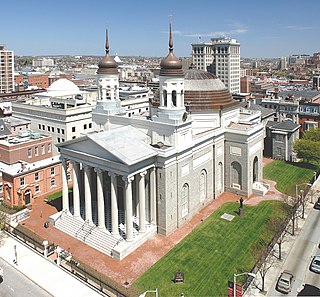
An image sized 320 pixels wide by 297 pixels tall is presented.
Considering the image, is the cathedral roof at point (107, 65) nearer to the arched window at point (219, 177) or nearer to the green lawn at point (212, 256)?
the arched window at point (219, 177)

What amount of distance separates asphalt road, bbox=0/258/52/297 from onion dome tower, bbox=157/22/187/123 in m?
23.4

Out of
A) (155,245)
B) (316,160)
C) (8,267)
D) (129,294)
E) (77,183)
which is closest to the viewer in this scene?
(129,294)

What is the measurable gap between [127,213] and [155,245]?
5.47 meters

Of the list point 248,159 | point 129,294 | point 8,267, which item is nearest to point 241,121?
point 248,159

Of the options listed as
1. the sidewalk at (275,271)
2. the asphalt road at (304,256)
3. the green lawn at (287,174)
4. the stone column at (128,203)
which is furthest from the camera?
the green lawn at (287,174)

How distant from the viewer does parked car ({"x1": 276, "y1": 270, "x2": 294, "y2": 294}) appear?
33625 mm

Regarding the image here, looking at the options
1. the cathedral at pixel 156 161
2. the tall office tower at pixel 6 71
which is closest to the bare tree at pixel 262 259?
the cathedral at pixel 156 161

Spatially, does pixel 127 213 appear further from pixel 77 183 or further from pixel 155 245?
pixel 77 183

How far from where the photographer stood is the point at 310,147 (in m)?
69.8

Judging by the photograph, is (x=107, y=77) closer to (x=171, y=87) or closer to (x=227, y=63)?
(x=171, y=87)

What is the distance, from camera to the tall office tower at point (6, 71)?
17088 cm

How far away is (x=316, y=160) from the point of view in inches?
2803

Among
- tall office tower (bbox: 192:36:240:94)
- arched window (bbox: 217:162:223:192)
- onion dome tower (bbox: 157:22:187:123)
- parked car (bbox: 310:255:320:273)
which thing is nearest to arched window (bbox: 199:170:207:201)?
arched window (bbox: 217:162:223:192)

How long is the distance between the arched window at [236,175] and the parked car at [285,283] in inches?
890
